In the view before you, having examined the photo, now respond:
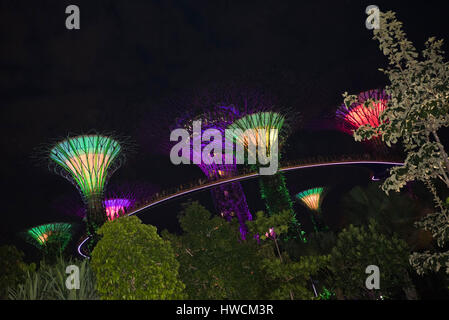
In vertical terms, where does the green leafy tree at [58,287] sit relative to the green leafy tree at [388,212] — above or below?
below

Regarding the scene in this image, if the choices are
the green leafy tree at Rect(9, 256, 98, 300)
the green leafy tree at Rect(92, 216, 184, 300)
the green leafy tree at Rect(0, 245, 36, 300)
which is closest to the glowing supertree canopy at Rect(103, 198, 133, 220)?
the green leafy tree at Rect(0, 245, 36, 300)

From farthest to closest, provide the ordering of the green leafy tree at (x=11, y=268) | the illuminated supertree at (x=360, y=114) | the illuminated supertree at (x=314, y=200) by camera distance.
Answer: the illuminated supertree at (x=314, y=200), the illuminated supertree at (x=360, y=114), the green leafy tree at (x=11, y=268)

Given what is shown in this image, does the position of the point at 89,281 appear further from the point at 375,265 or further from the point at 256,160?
the point at 256,160

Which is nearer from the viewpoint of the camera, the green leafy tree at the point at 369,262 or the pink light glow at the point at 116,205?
the green leafy tree at the point at 369,262

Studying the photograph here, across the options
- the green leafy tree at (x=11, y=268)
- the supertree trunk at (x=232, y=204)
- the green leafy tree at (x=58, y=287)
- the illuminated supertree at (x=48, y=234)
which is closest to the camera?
the green leafy tree at (x=58, y=287)

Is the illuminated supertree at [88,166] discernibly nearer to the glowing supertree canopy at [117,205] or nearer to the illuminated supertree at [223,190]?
the illuminated supertree at [223,190]

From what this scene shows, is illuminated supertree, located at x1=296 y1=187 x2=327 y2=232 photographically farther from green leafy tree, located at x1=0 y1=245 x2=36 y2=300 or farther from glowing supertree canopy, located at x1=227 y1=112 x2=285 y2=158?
green leafy tree, located at x1=0 y1=245 x2=36 y2=300

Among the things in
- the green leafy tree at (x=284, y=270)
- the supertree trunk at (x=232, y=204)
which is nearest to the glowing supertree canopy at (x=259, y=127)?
the supertree trunk at (x=232, y=204)
